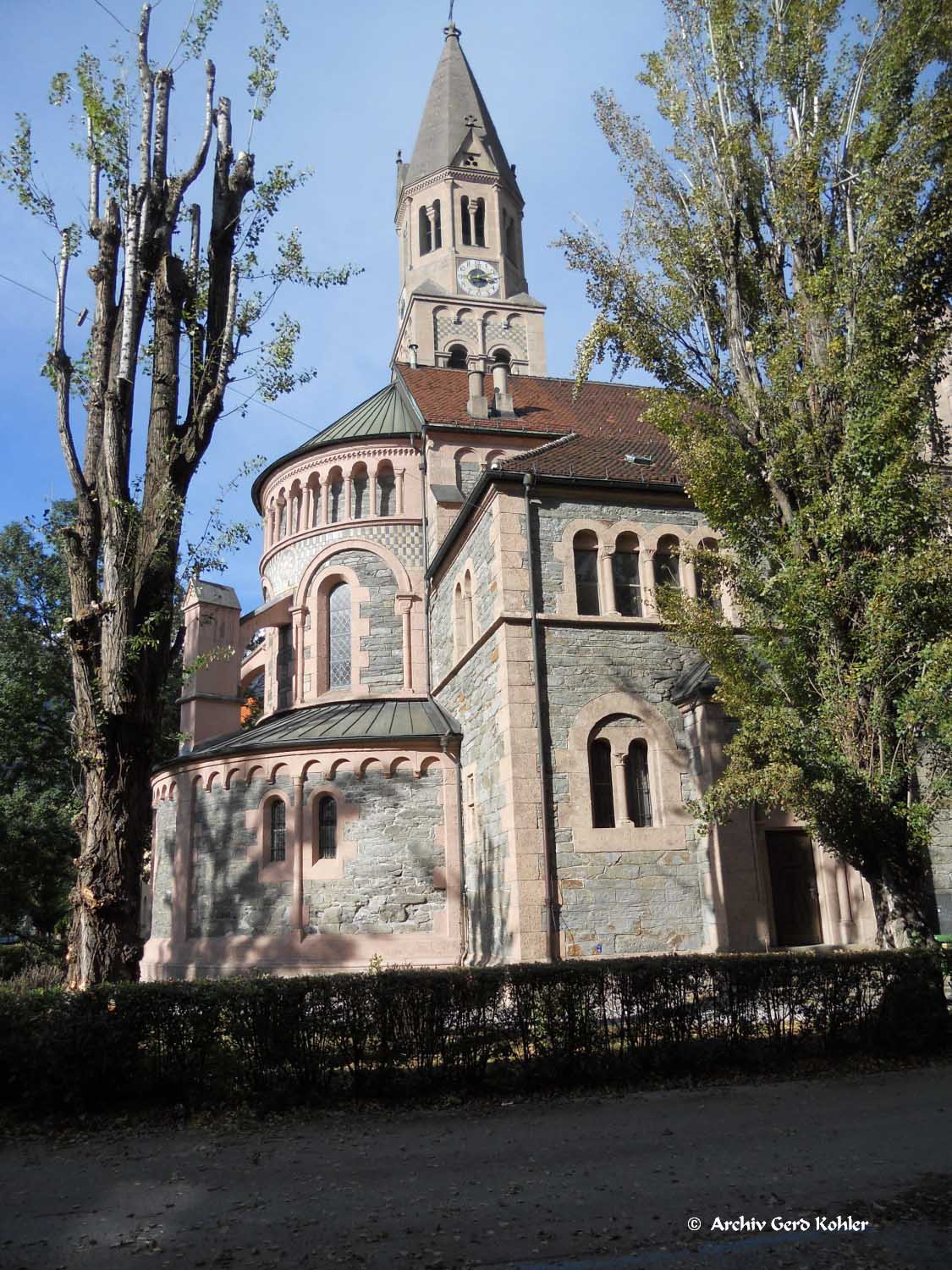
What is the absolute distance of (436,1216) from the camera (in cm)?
514

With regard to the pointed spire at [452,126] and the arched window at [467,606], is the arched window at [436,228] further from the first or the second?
the arched window at [467,606]

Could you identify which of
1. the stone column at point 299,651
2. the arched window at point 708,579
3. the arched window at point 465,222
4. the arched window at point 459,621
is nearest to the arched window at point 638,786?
the arched window at point 708,579

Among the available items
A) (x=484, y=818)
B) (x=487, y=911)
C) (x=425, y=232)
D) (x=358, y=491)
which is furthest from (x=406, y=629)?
(x=425, y=232)

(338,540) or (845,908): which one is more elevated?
(338,540)

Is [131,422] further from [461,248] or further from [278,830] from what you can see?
[461,248]

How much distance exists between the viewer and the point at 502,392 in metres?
23.1

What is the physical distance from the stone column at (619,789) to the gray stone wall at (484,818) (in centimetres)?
177

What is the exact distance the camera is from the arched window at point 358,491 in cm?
2195

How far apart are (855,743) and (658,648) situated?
16.6 feet

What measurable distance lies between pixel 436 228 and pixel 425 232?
0.54m

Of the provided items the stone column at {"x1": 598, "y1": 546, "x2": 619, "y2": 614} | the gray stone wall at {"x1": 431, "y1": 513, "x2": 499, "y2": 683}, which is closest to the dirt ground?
the stone column at {"x1": 598, "y1": 546, "x2": 619, "y2": 614}

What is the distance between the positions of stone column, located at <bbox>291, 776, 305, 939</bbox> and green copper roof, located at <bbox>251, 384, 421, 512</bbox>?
905cm

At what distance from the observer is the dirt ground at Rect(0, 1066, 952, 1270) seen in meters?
4.66

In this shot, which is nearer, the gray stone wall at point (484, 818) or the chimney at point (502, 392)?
the gray stone wall at point (484, 818)
